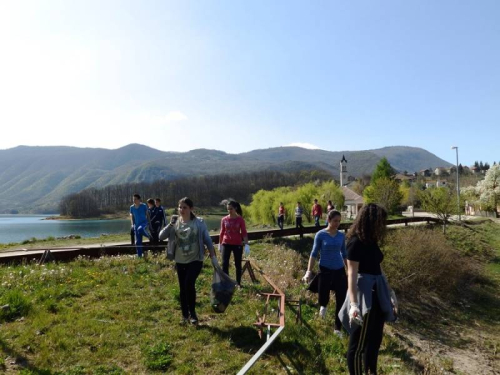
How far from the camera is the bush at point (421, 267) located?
15328 millimetres

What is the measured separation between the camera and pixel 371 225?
3.75 m

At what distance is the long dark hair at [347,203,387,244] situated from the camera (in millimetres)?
3744

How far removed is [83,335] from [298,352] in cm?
302

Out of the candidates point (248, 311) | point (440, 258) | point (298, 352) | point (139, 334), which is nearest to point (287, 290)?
point (248, 311)

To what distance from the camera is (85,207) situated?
137m

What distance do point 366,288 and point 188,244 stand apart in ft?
8.85

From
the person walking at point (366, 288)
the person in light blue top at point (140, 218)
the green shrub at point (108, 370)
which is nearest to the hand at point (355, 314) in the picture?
the person walking at point (366, 288)

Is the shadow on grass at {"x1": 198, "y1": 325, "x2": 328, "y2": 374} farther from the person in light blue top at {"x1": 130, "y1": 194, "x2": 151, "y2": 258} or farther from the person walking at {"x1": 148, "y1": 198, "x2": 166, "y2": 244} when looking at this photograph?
the person walking at {"x1": 148, "y1": 198, "x2": 166, "y2": 244}

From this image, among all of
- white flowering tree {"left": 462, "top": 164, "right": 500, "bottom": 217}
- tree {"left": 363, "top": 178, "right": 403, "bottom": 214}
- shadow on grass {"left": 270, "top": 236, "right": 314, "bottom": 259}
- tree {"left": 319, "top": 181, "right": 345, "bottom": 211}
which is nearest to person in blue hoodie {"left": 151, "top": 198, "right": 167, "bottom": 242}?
shadow on grass {"left": 270, "top": 236, "right": 314, "bottom": 259}

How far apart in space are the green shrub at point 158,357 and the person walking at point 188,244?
805 millimetres

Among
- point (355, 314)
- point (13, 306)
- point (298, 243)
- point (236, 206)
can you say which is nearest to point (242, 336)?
point (355, 314)

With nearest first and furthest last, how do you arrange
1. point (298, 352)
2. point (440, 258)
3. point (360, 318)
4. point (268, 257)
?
point (360, 318), point (298, 352), point (268, 257), point (440, 258)

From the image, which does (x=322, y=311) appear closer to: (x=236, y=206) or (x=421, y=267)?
(x=236, y=206)

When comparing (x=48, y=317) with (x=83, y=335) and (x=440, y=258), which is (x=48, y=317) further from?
(x=440, y=258)
